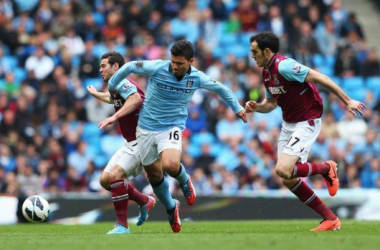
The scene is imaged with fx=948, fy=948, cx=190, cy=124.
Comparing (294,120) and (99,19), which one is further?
(99,19)

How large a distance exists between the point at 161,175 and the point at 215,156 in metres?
8.82

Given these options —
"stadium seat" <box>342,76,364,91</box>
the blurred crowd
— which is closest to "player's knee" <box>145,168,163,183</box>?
the blurred crowd

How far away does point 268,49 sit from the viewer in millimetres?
12508

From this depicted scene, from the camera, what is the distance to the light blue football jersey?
12.5 meters

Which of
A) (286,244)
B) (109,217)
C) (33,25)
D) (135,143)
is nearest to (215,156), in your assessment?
(109,217)

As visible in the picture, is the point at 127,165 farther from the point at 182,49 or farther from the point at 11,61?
the point at 11,61

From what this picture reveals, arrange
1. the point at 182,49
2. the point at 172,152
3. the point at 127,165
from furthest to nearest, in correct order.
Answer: the point at 127,165
the point at 172,152
the point at 182,49

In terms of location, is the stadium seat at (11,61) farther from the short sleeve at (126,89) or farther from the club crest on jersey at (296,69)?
the club crest on jersey at (296,69)

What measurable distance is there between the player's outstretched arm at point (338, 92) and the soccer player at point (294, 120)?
0.54ft

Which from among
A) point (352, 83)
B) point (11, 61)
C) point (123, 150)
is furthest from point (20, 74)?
point (123, 150)

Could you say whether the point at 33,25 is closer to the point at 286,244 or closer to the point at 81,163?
the point at 81,163

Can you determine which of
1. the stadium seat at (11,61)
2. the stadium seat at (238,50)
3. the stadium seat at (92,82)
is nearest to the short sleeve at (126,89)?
the stadium seat at (92,82)

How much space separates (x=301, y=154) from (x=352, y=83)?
12.4m

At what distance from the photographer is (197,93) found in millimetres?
22516
